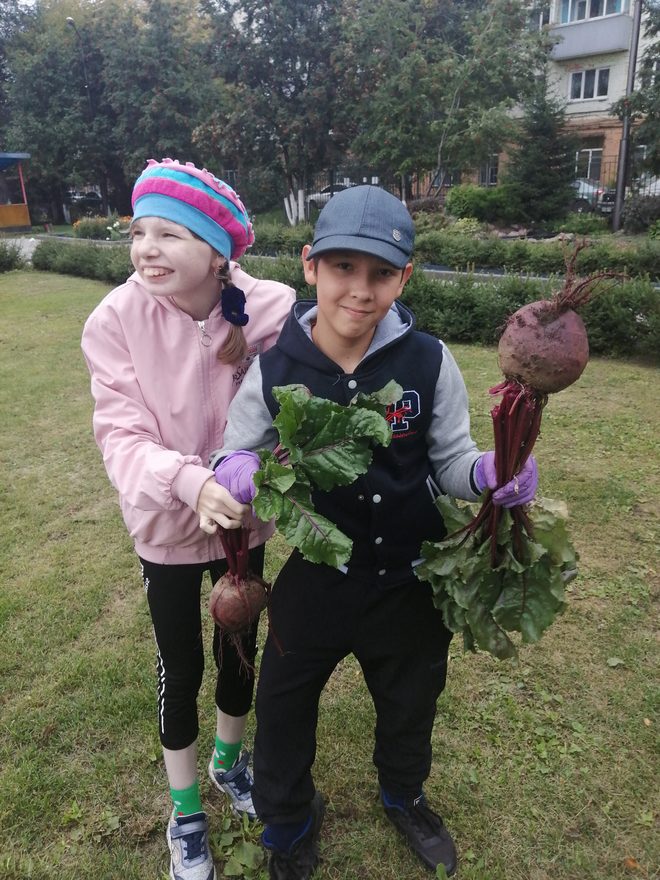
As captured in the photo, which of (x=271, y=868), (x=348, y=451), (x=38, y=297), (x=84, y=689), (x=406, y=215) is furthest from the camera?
(x=38, y=297)

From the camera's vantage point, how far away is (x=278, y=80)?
87.6 ft

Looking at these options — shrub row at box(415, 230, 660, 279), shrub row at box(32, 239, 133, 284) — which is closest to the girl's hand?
shrub row at box(415, 230, 660, 279)

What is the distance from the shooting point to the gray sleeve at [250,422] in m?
1.79

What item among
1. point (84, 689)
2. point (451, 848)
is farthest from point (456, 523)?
point (84, 689)

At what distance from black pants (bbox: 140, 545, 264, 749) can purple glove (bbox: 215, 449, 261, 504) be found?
0.45 meters

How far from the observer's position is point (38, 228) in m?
34.5

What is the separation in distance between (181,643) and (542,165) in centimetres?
2463

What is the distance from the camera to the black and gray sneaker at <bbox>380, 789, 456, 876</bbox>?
2219 millimetres

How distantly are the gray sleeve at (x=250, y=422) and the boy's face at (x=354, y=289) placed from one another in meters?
0.27

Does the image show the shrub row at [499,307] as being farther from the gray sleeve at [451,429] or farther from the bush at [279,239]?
the gray sleeve at [451,429]

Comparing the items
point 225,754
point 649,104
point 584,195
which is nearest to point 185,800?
point 225,754

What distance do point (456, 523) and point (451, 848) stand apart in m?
1.21

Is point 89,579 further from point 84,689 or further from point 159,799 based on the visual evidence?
point 159,799

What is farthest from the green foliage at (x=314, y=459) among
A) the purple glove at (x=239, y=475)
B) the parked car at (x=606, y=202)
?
the parked car at (x=606, y=202)
